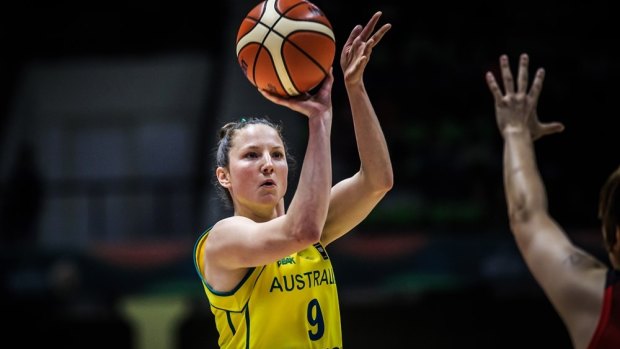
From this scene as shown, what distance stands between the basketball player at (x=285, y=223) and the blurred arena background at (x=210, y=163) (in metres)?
3.20

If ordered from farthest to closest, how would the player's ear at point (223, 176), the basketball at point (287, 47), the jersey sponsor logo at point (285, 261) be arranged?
1. the player's ear at point (223, 176)
2. the jersey sponsor logo at point (285, 261)
3. the basketball at point (287, 47)

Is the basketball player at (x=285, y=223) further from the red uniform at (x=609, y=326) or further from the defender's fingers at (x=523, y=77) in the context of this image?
the red uniform at (x=609, y=326)

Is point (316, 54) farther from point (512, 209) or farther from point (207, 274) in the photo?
point (512, 209)

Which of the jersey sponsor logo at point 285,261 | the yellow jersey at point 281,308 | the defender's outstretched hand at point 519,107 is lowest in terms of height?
the yellow jersey at point 281,308


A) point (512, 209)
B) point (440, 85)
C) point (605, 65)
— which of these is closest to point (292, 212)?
point (512, 209)

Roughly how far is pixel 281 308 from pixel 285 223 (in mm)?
448

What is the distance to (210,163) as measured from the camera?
10.8 meters

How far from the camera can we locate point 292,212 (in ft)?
9.44

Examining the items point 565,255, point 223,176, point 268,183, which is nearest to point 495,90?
point 565,255

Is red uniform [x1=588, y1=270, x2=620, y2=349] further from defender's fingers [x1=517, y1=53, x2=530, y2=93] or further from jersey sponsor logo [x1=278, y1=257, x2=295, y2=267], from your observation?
jersey sponsor logo [x1=278, y1=257, x2=295, y2=267]

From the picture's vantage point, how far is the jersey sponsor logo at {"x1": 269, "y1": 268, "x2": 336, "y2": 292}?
320 centimetres

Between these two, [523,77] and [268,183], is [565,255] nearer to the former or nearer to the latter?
[523,77]

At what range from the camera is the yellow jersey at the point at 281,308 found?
10.4 feet

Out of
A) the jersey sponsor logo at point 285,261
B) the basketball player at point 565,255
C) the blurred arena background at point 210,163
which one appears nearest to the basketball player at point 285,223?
the jersey sponsor logo at point 285,261
